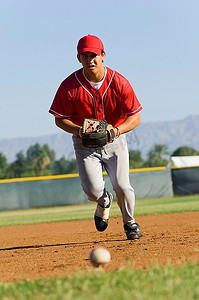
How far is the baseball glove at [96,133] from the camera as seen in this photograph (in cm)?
550

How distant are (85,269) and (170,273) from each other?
0.84m

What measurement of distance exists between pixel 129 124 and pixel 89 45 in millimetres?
1038

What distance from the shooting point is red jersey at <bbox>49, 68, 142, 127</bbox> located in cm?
575

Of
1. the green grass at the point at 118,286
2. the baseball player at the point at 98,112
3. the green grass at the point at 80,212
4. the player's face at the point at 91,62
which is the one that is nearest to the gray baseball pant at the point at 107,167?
the baseball player at the point at 98,112

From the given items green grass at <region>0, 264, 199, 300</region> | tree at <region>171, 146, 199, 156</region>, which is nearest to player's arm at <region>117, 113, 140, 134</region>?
green grass at <region>0, 264, 199, 300</region>

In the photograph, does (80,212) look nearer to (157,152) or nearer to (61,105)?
(61,105)

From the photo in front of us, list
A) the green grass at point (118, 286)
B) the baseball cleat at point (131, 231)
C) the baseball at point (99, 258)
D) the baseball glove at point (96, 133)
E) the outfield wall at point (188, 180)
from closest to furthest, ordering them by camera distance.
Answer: the green grass at point (118, 286) → the baseball at point (99, 258) → the baseball glove at point (96, 133) → the baseball cleat at point (131, 231) → the outfield wall at point (188, 180)

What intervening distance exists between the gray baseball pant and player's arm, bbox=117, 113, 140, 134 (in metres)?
0.35

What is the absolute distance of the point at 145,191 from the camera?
874 inches

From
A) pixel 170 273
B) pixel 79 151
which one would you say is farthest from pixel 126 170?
pixel 170 273

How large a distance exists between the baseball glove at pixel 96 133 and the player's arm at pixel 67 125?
14 centimetres

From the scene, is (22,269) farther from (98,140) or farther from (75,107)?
(75,107)

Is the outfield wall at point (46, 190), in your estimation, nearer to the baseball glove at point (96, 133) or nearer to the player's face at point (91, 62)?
the baseball glove at point (96, 133)

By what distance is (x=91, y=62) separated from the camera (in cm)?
558
